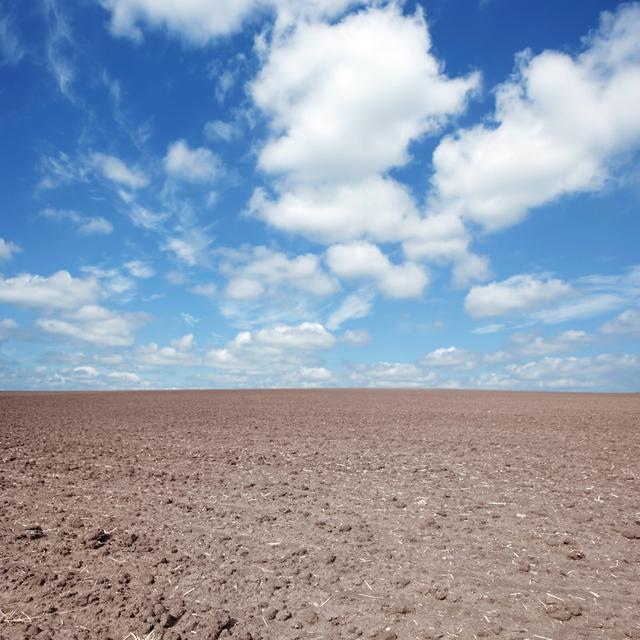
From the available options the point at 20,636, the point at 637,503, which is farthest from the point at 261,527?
the point at 637,503

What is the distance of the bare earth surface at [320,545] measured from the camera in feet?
18.0

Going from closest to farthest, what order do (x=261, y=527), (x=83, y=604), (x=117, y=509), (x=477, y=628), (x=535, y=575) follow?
1. (x=477, y=628)
2. (x=83, y=604)
3. (x=535, y=575)
4. (x=261, y=527)
5. (x=117, y=509)

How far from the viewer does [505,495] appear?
9.95 meters

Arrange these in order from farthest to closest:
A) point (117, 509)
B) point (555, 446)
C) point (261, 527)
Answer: point (555, 446), point (117, 509), point (261, 527)

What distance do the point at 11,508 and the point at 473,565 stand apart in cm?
813

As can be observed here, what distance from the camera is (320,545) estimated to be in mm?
7398

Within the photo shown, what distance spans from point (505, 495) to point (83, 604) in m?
7.43

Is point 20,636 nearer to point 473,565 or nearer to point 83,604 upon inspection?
point 83,604

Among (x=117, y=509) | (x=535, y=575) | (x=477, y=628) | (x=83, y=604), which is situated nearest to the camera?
(x=477, y=628)

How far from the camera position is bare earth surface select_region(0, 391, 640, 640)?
5.48m

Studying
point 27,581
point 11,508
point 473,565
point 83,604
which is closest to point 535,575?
point 473,565

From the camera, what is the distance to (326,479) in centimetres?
1141

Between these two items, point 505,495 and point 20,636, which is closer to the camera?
point 20,636

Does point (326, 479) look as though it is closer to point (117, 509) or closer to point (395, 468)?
point (395, 468)
